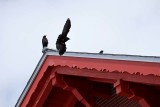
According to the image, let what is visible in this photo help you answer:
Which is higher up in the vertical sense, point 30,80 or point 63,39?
point 63,39

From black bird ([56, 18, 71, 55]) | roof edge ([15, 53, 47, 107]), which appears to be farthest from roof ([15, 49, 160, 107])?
black bird ([56, 18, 71, 55])

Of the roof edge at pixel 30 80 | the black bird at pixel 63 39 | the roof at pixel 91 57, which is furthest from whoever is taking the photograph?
the roof edge at pixel 30 80

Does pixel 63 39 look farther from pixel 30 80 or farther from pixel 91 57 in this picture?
pixel 30 80

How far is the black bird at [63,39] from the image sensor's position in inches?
350

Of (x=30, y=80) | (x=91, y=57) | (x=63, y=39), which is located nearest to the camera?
(x=91, y=57)

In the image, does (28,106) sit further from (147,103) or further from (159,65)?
(159,65)

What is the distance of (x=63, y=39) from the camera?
29.6 ft

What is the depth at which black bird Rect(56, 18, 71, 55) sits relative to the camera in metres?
8.90

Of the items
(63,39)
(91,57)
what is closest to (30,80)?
(63,39)

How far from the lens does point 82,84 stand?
9805mm

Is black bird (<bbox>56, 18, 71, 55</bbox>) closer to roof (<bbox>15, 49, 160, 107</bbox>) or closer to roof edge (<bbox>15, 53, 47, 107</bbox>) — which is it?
roof (<bbox>15, 49, 160, 107</bbox>)

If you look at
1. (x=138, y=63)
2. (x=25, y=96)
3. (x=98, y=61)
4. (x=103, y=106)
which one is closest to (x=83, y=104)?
(x=103, y=106)

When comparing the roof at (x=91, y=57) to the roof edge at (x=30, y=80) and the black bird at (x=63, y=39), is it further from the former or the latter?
the black bird at (x=63, y=39)

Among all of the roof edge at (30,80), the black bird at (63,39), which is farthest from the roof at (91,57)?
the black bird at (63,39)
